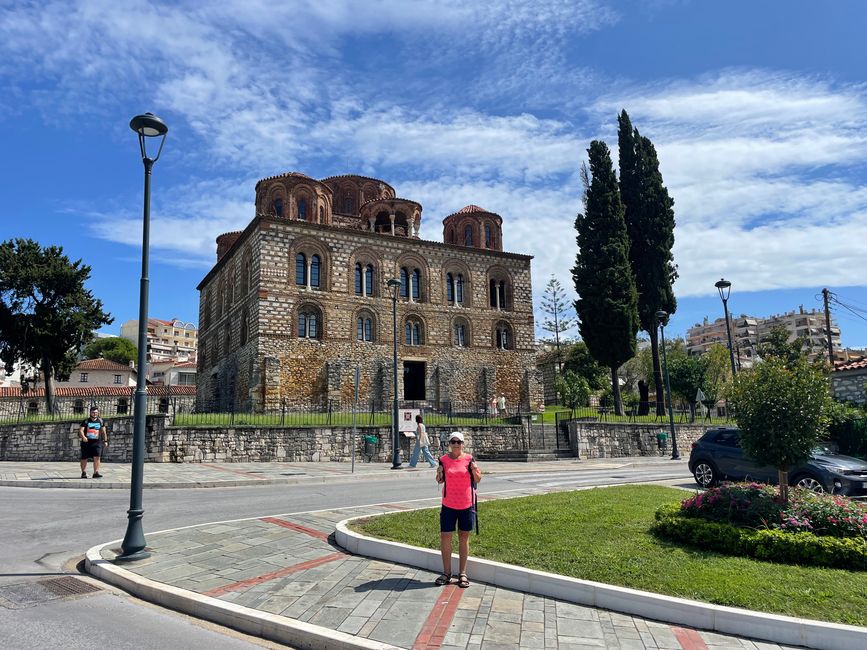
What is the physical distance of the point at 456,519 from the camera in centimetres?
630

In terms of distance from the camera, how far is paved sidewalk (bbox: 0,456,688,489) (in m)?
14.7

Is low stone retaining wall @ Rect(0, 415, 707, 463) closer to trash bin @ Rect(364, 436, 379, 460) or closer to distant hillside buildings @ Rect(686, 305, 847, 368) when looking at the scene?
trash bin @ Rect(364, 436, 379, 460)

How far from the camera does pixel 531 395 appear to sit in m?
38.6

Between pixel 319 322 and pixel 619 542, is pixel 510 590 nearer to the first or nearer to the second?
pixel 619 542

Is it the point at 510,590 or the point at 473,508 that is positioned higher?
the point at 473,508

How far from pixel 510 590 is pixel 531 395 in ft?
109

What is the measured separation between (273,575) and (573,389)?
136ft

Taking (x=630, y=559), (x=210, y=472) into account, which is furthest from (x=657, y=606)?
(x=210, y=472)

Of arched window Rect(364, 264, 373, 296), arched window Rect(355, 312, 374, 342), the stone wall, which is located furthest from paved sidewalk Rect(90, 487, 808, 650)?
arched window Rect(364, 264, 373, 296)

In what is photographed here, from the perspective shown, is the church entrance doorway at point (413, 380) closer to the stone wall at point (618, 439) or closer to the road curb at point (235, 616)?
the stone wall at point (618, 439)

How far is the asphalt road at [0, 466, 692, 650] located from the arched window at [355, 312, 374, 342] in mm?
18248

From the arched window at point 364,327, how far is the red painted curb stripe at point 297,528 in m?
25.9

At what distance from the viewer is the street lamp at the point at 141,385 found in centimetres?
729

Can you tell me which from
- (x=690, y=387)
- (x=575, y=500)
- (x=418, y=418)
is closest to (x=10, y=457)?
(x=418, y=418)
